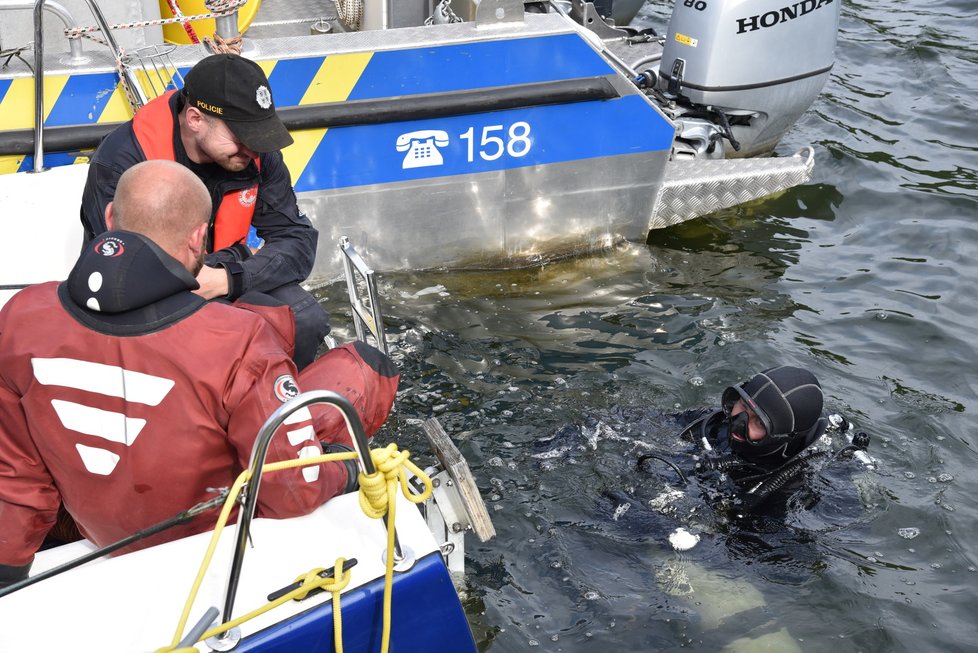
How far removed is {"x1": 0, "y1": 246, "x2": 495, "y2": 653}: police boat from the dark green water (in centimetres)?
131

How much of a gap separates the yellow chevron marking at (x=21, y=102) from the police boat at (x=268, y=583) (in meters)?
2.66

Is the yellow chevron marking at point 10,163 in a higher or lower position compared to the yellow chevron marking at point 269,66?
lower

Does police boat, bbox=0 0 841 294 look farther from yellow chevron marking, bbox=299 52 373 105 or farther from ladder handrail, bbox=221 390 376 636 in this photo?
ladder handrail, bbox=221 390 376 636

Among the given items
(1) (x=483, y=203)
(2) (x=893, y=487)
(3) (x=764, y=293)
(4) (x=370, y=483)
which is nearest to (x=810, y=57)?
(3) (x=764, y=293)

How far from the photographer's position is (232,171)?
11.1 feet

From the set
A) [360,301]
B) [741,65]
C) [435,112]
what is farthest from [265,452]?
[741,65]

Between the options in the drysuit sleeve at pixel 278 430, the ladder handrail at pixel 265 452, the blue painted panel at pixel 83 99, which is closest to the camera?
the ladder handrail at pixel 265 452

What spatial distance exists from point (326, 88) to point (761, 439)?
2713 millimetres

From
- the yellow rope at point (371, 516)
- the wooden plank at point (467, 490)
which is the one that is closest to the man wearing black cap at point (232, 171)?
the wooden plank at point (467, 490)

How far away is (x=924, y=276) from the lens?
624 cm

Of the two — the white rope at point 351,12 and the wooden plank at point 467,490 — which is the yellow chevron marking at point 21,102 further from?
the wooden plank at point 467,490

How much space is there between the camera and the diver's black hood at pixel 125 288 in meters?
2.10

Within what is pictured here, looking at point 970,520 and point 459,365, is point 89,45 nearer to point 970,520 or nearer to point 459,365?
point 459,365

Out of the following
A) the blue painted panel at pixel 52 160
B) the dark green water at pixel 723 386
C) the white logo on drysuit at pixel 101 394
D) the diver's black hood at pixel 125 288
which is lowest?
the dark green water at pixel 723 386
